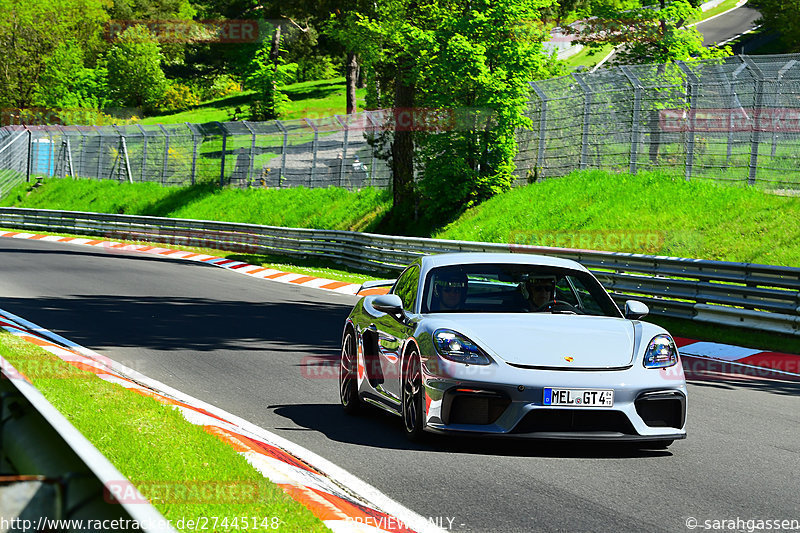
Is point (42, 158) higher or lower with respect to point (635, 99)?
lower

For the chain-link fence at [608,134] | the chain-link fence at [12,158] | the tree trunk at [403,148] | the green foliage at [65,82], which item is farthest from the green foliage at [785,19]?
the green foliage at [65,82]

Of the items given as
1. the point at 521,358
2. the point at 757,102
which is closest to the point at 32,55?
the point at 757,102

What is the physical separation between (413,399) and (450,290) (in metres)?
1.05

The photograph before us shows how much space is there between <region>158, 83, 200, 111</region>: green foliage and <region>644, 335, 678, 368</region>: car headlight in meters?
99.4

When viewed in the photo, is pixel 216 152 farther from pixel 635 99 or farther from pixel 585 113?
pixel 635 99

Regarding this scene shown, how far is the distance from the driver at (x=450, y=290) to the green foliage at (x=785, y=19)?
171 feet

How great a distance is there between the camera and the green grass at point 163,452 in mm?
4926

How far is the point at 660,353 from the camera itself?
7.12m

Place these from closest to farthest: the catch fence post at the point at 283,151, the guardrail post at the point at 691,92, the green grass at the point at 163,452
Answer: the green grass at the point at 163,452, the guardrail post at the point at 691,92, the catch fence post at the point at 283,151

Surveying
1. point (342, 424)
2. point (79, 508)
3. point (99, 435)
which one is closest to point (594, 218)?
point (342, 424)

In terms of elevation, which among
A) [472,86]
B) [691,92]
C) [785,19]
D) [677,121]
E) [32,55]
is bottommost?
[677,121]

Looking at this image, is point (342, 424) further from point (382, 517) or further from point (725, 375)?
point (725, 375)

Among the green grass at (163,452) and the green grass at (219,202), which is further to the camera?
the green grass at (219,202)

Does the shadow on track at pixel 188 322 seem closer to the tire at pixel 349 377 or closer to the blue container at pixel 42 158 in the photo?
the tire at pixel 349 377
